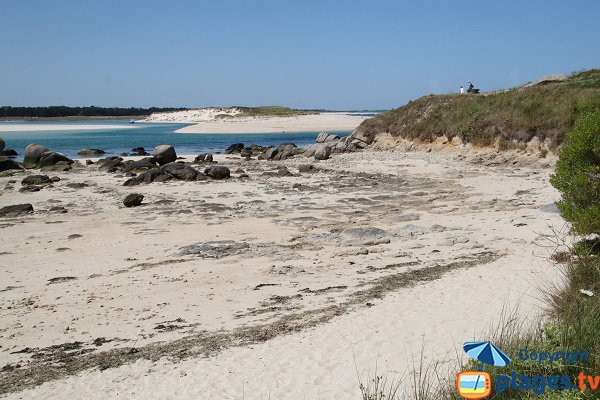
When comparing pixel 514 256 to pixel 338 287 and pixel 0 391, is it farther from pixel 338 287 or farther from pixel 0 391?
pixel 0 391

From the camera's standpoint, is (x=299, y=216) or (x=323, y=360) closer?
(x=323, y=360)

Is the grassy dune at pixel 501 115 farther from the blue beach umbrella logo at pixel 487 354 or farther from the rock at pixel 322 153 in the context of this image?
the blue beach umbrella logo at pixel 487 354

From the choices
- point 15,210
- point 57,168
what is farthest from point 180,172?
point 57,168

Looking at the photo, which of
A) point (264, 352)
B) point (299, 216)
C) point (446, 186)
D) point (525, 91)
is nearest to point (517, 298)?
point (264, 352)

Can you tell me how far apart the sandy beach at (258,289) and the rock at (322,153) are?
15282 mm

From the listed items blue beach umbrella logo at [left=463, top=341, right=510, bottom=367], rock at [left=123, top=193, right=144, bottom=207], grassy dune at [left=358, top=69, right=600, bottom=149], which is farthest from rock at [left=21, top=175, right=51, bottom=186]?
blue beach umbrella logo at [left=463, top=341, right=510, bottom=367]

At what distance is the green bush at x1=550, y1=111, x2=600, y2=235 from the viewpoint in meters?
7.64

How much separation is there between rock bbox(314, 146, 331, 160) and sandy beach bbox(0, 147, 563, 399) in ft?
50.1

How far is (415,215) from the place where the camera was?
50.0 ft

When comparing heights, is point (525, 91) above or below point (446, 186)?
above

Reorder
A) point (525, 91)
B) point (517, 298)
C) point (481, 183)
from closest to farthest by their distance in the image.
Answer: point (517, 298) → point (481, 183) → point (525, 91)

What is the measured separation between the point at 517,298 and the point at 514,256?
2.58 meters

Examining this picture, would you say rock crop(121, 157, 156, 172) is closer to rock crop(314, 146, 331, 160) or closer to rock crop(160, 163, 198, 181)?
rock crop(160, 163, 198, 181)

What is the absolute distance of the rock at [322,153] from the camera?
33.9 m
